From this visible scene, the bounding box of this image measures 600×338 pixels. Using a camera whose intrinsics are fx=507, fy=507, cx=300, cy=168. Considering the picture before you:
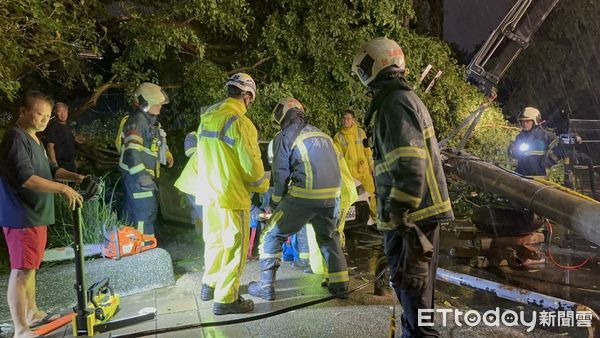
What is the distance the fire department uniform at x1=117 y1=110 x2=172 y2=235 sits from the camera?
234 inches

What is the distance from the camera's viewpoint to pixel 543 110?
19094 millimetres

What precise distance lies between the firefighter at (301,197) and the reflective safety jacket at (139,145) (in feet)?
5.75

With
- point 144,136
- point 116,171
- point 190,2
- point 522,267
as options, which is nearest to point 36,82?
point 116,171

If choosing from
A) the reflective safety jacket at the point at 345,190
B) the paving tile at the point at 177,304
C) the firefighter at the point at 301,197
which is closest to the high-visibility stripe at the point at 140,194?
the paving tile at the point at 177,304

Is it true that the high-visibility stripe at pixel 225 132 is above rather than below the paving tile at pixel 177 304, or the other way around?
above

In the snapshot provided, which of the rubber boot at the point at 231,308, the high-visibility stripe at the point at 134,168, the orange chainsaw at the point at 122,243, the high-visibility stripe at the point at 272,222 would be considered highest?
the high-visibility stripe at the point at 134,168

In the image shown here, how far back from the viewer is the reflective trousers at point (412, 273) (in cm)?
326

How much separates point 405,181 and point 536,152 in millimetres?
4903

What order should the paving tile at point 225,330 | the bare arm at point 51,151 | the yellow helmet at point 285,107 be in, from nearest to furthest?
the paving tile at point 225,330
the yellow helmet at point 285,107
the bare arm at point 51,151

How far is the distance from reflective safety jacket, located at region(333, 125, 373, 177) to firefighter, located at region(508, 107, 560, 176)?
2.33 metres

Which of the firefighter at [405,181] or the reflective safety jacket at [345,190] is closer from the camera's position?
the firefighter at [405,181]

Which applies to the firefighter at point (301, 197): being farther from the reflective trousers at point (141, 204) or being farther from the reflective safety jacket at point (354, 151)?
the reflective safety jacket at point (354, 151)

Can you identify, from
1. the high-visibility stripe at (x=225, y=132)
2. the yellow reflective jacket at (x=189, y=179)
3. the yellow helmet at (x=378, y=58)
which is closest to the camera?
the yellow helmet at (x=378, y=58)

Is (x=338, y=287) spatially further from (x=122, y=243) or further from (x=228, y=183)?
(x=122, y=243)
